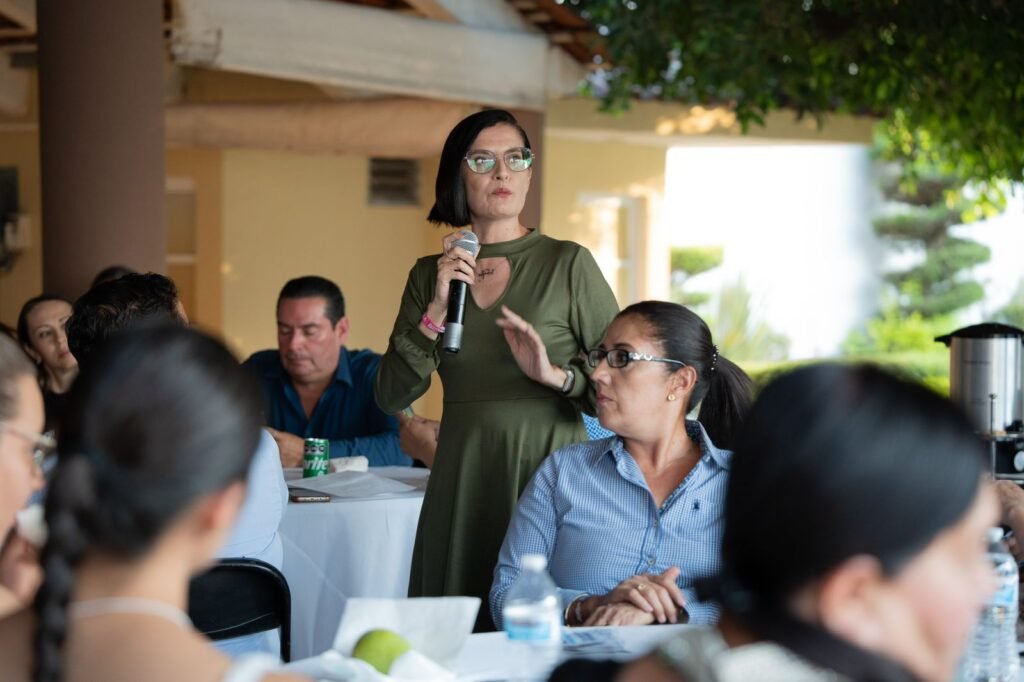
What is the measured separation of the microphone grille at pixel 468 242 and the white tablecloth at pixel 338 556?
1.13m

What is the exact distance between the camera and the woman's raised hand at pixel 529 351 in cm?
324

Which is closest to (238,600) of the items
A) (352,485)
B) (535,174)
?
(352,485)

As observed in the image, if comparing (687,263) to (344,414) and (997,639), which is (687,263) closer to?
(344,414)

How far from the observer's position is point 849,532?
48.4 inches

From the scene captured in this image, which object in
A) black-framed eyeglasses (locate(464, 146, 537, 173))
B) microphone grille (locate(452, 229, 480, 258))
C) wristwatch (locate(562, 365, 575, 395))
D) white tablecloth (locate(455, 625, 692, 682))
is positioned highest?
black-framed eyeglasses (locate(464, 146, 537, 173))

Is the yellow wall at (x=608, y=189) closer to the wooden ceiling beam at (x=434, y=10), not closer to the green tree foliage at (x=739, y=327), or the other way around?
the wooden ceiling beam at (x=434, y=10)

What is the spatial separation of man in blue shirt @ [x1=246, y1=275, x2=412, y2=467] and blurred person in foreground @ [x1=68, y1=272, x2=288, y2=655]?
6.33 ft

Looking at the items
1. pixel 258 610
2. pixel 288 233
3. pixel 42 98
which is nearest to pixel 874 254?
pixel 288 233

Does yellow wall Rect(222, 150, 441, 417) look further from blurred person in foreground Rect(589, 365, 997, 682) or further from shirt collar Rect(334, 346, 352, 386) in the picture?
blurred person in foreground Rect(589, 365, 997, 682)

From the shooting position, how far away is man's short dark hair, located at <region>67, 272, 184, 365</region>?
120 inches

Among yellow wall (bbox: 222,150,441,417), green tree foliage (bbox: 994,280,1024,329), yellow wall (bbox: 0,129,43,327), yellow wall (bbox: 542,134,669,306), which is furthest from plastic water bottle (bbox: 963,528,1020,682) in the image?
green tree foliage (bbox: 994,280,1024,329)

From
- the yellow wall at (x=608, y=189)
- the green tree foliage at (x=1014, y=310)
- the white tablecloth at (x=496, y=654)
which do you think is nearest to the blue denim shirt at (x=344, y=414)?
the white tablecloth at (x=496, y=654)

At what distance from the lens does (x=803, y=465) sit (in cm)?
124

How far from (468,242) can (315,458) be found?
1.61 m
